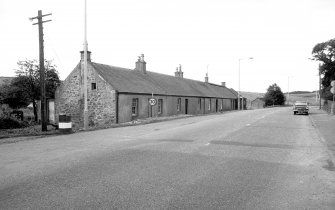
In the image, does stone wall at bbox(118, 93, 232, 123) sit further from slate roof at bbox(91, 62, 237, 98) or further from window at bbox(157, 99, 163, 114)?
slate roof at bbox(91, 62, 237, 98)

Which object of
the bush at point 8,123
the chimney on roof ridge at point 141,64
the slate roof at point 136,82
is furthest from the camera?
the chimney on roof ridge at point 141,64

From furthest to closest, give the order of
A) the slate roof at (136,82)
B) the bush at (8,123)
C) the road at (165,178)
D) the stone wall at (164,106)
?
1. the slate roof at (136,82)
2. the stone wall at (164,106)
3. the bush at (8,123)
4. the road at (165,178)

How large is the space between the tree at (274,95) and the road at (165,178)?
270ft

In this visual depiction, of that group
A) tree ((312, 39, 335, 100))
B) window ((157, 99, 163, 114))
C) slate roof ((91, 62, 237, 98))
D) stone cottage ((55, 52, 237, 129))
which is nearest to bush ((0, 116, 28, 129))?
stone cottage ((55, 52, 237, 129))

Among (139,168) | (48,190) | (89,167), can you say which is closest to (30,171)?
(89,167)

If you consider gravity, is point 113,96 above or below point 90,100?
above

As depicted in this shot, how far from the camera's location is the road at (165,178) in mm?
5031

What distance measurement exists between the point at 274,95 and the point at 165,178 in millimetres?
87748

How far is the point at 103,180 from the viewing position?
20.4 feet

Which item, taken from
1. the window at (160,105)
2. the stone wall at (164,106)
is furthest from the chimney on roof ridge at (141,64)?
the window at (160,105)

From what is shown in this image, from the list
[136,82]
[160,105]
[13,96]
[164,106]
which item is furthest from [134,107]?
[13,96]

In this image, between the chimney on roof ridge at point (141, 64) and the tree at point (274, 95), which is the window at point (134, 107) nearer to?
the chimney on roof ridge at point (141, 64)

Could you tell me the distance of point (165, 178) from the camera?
→ 6430 millimetres

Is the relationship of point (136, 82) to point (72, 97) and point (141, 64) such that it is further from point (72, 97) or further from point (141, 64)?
point (141, 64)
